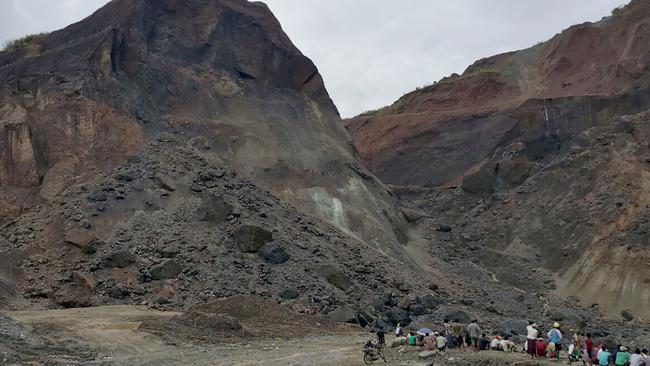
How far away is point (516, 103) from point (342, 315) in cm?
3139

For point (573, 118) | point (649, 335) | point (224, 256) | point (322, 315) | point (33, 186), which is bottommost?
point (649, 335)

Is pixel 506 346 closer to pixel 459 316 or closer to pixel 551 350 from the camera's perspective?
pixel 551 350

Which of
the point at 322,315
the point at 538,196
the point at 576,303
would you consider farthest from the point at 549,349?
the point at 538,196

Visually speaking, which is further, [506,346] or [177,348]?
[177,348]

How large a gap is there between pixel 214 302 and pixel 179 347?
3.99m

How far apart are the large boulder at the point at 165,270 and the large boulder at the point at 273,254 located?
10.7ft

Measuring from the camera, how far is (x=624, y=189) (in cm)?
3681

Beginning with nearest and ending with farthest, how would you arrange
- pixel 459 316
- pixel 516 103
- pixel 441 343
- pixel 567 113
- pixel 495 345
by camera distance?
pixel 441 343 < pixel 495 345 < pixel 459 316 < pixel 567 113 < pixel 516 103

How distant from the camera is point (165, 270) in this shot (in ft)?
84.7

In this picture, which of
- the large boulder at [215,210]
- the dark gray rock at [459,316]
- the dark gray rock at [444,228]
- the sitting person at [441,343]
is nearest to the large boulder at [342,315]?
the dark gray rock at [459,316]

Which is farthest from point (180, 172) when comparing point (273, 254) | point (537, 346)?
point (537, 346)

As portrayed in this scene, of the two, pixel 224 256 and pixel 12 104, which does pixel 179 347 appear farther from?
pixel 12 104

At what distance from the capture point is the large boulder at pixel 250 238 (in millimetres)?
27906

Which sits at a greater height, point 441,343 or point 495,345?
point 441,343
